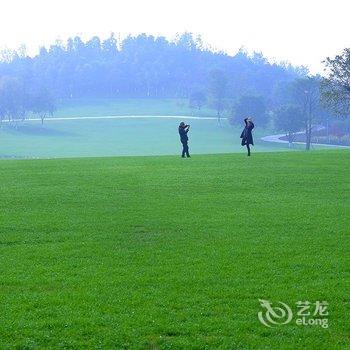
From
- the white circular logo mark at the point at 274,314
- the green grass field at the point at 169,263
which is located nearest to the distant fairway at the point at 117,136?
the green grass field at the point at 169,263

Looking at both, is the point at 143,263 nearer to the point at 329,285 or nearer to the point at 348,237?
the point at 329,285

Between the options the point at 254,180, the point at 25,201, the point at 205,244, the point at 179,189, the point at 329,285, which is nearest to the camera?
the point at 329,285

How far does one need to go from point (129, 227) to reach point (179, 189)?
7.10 metres

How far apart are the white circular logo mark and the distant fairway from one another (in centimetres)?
9394

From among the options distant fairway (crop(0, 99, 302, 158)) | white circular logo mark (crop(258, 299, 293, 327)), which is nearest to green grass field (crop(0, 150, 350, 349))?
white circular logo mark (crop(258, 299, 293, 327))

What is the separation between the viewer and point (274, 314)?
9.18 meters

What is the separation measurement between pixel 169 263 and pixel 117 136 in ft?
397

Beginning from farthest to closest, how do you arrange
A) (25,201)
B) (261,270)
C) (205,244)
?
(25,201)
(205,244)
(261,270)

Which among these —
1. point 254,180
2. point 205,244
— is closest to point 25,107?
point 254,180

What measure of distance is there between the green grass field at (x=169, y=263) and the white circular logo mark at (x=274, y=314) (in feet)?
0.45

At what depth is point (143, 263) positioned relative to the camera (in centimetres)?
1203

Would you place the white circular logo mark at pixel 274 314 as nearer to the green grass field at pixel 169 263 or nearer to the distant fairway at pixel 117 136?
the green grass field at pixel 169 263

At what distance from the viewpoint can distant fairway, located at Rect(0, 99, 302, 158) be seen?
11106 cm

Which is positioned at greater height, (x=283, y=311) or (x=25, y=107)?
(x=25, y=107)
